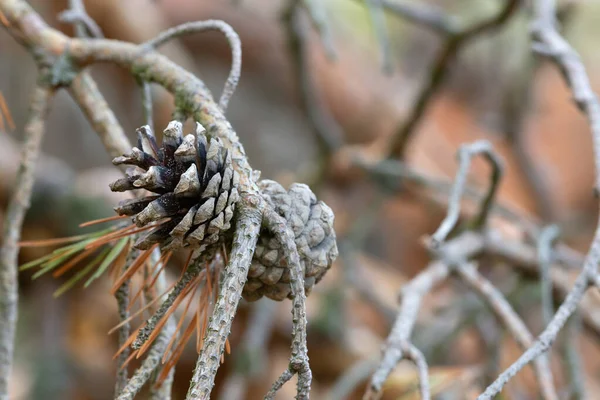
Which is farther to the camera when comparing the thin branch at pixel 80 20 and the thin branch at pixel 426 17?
the thin branch at pixel 426 17

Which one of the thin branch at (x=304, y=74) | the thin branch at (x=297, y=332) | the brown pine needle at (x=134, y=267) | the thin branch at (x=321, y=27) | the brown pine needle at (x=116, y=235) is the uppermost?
the thin branch at (x=304, y=74)

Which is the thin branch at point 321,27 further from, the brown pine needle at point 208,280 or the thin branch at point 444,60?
the brown pine needle at point 208,280

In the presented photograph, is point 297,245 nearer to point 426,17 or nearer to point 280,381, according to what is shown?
point 280,381

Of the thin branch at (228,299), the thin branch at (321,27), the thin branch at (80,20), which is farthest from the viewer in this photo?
the thin branch at (321,27)

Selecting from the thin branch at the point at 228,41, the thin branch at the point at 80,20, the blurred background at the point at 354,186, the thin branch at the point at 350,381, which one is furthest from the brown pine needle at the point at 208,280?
the thin branch at the point at 350,381

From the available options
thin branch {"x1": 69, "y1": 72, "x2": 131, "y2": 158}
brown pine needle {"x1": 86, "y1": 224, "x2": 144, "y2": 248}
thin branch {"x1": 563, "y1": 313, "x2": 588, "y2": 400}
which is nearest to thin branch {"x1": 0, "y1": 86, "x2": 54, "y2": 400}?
thin branch {"x1": 69, "y1": 72, "x2": 131, "y2": 158}

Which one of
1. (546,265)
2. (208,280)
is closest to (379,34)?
(546,265)
